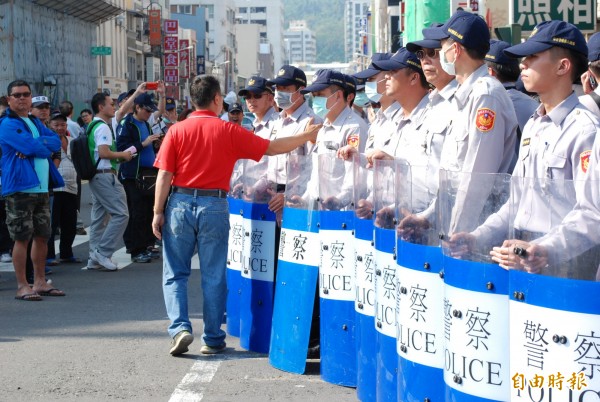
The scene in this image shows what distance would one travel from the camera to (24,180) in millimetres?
11039

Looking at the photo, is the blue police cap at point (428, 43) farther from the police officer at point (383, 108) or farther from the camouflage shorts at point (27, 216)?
the camouflage shorts at point (27, 216)

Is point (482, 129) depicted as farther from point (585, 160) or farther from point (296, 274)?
point (296, 274)

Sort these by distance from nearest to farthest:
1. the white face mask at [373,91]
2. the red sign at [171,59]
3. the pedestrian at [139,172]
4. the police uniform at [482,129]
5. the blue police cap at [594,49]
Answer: the police uniform at [482,129] → the blue police cap at [594,49] → the white face mask at [373,91] → the pedestrian at [139,172] → the red sign at [171,59]

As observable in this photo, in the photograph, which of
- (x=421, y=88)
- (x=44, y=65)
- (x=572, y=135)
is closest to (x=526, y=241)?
(x=572, y=135)

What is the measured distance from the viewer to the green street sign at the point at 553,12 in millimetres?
13719

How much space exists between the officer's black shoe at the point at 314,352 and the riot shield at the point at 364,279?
4.02 ft

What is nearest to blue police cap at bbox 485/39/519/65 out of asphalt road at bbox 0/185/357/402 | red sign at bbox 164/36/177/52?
asphalt road at bbox 0/185/357/402

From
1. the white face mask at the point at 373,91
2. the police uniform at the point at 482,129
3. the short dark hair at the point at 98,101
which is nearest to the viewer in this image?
the police uniform at the point at 482,129

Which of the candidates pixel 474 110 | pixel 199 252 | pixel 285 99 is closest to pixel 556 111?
pixel 474 110

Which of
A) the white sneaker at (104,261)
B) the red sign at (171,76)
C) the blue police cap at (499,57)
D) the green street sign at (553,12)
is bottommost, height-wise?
the white sneaker at (104,261)

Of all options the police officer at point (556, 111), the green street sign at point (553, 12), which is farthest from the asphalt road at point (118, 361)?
the green street sign at point (553, 12)

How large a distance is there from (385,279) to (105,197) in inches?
319

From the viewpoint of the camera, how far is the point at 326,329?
24.5 feet

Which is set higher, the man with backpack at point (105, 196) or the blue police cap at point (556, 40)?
the blue police cap at point (556, 40)
